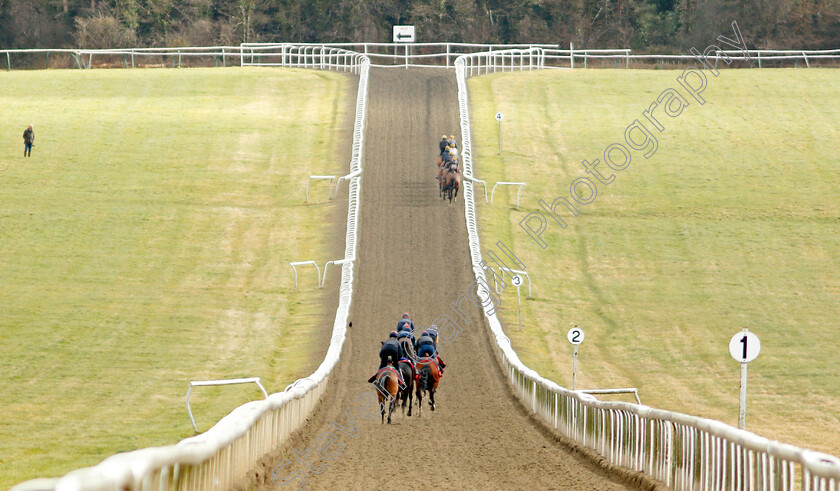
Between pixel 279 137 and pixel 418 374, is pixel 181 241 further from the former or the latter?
pixel 418 374

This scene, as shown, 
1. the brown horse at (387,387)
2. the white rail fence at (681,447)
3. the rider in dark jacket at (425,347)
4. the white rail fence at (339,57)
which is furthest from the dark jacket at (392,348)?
the white rail fence at (339,57)

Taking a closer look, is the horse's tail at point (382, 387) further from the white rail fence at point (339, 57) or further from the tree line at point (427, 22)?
the tree line at point (427, 22)

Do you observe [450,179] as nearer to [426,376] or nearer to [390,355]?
[426,376]

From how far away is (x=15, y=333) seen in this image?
25375 millimetres

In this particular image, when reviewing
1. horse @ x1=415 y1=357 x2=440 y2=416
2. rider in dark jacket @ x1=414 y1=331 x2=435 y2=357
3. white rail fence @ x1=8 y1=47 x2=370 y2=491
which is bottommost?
horse @ x1=415 y1=357 x2=440 y2=416

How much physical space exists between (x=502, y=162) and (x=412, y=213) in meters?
8.48

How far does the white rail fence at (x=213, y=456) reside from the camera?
4.59m

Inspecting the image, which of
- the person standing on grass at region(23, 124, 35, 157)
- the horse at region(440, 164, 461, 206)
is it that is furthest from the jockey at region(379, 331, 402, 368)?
the person standing on grass at region(23, 124, 35, 157)

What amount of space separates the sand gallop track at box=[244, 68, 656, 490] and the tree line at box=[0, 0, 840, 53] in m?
31.3

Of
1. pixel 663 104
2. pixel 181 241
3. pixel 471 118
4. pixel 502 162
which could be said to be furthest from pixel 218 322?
pixel 663 104

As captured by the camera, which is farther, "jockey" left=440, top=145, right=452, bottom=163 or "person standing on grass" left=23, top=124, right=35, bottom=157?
"person standing on grass" left=23, top=124, right=35, bottom=157

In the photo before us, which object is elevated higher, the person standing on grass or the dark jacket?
the person standing on grass

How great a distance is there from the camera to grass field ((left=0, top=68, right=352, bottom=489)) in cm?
2033

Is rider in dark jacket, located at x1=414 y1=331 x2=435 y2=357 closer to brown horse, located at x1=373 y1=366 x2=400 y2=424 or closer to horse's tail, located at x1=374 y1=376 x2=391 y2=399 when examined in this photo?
brown horse, located at x1=373 y1=366 x2=400 y2=424
